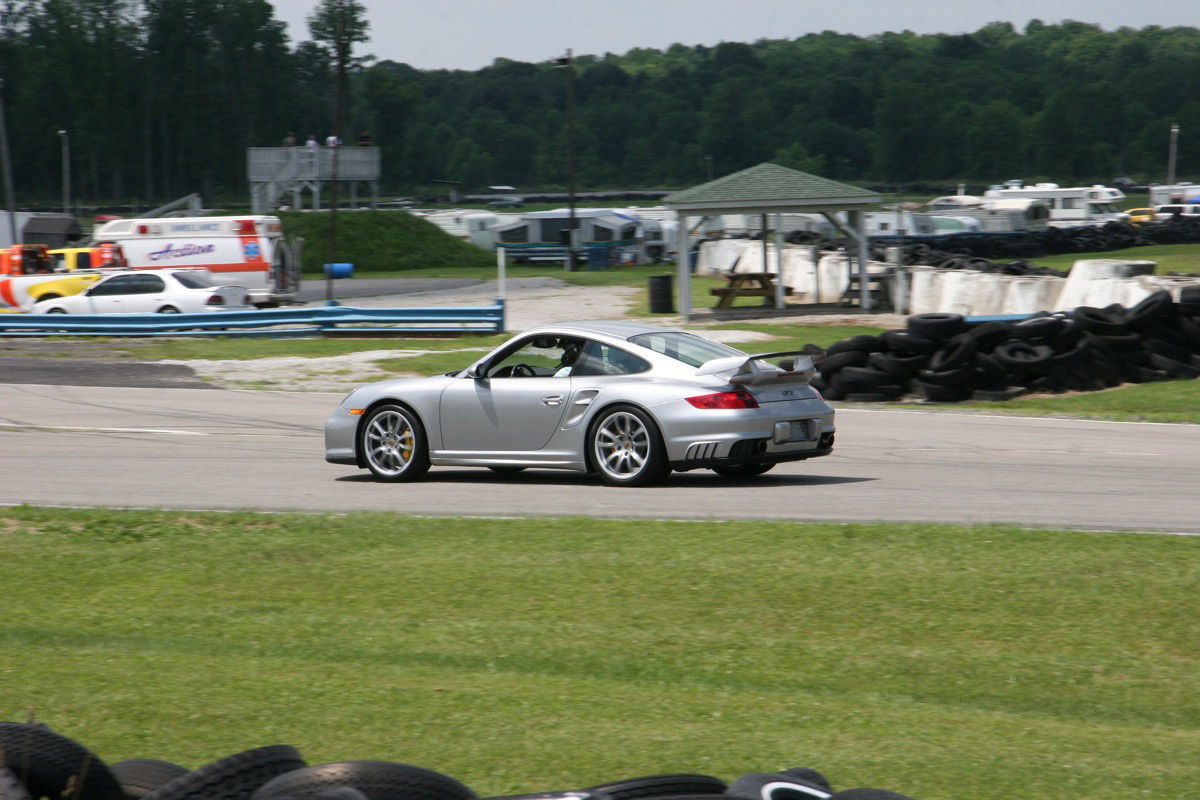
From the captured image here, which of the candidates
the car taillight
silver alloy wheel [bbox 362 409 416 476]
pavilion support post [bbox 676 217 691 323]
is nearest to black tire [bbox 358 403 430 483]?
silver alloy wheel [bbox 362 409 416 476]

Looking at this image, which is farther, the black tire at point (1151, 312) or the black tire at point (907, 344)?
the black tire at point (1151, 312)

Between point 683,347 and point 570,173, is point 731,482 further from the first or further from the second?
point 570,173

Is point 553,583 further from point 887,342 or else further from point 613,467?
point 887,342

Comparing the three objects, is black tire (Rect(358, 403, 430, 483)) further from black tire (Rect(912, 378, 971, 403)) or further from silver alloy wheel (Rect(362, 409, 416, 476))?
black tire (Rect(912, 378, 971, 403))

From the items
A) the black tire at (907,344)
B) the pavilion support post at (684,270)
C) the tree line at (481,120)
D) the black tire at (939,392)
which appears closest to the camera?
the black tire at (907,344)

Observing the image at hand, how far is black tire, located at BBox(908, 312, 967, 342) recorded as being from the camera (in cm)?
1680

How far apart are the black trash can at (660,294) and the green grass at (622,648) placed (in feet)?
81.6

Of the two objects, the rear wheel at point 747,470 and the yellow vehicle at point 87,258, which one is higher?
the yellow vehicle at point 87,258

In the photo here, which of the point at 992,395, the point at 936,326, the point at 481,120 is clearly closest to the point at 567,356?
the point at 936,326

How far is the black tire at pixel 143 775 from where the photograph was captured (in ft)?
12.2

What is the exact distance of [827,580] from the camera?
7.12 metres

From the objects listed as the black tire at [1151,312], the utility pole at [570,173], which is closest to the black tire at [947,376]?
the black tire at [1151,312]

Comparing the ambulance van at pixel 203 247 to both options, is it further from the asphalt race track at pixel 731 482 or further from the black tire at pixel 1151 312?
the black tire at pixel 1151 312

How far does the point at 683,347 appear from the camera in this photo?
438 inches
